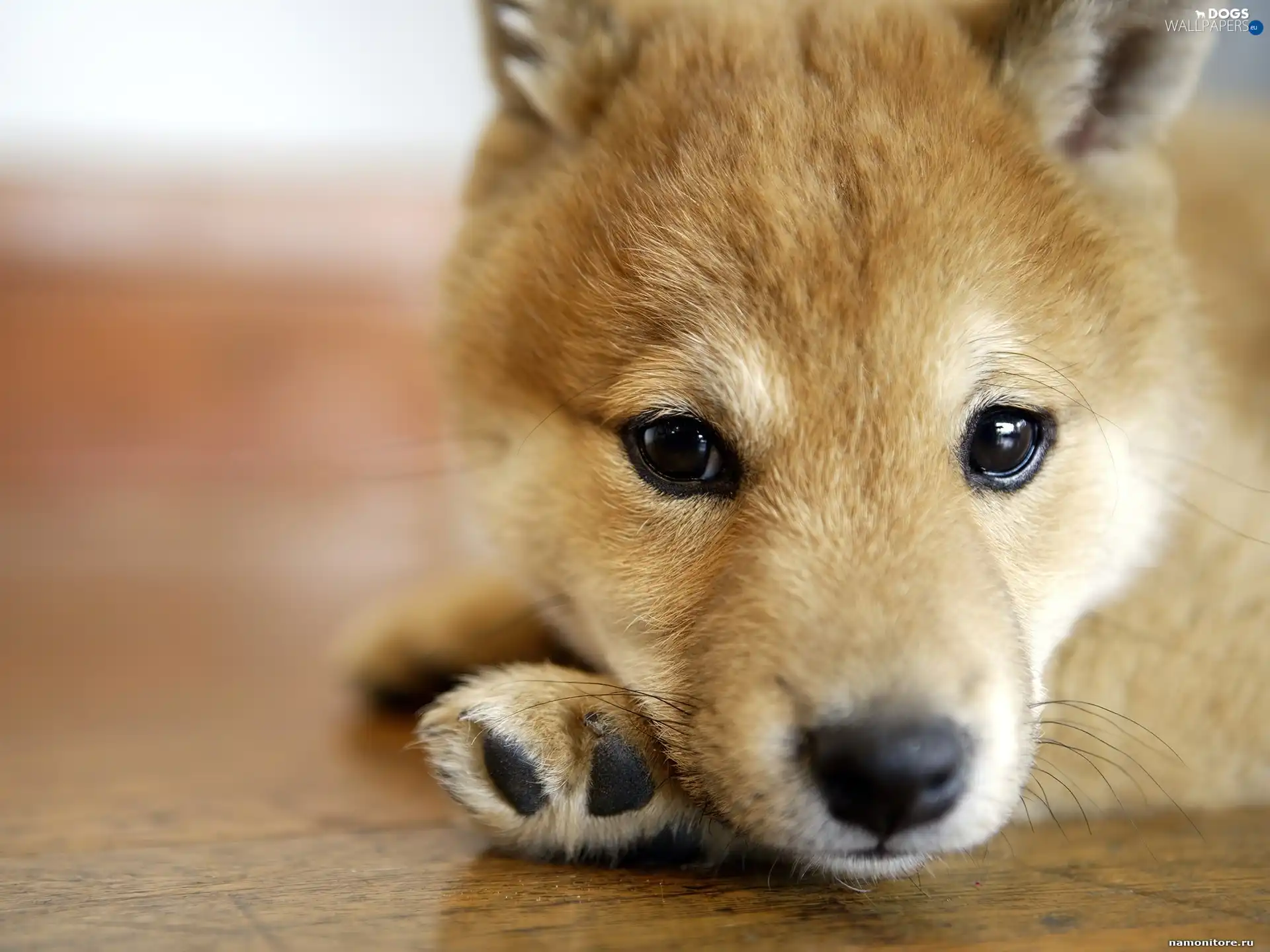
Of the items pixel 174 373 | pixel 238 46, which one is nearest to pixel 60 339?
pixel 174 373

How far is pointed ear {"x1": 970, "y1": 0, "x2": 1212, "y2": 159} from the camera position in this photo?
193 cm

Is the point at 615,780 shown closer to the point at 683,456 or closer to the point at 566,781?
the point at 566,781

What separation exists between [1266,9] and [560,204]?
5.59ft

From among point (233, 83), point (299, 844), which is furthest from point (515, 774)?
point (233, 83)

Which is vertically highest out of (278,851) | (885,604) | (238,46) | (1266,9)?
(238,46)

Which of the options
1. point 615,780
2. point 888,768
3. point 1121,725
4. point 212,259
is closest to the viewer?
point 888,768

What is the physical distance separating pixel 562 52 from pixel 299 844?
1.40m

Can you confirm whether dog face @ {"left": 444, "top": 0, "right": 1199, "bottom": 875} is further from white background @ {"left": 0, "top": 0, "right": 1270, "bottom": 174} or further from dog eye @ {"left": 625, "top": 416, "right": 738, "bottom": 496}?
white background @ {"left": 0, "top": 0, "right": 1270, "bottom": 174}

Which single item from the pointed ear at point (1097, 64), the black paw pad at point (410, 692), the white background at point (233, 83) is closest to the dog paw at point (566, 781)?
the black paw pad at point (410, 692)

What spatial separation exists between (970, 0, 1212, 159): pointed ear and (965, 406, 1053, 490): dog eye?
1.75 ft

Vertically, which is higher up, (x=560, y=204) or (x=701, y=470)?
(x=560, y=204)

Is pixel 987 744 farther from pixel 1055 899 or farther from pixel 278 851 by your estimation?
pixel 278 851

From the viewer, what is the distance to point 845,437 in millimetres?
1614

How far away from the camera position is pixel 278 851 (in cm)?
167
